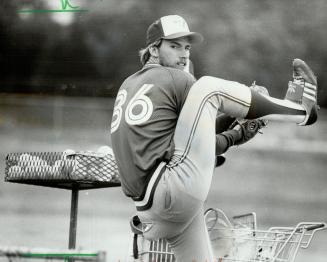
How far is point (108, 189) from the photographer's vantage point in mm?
3262

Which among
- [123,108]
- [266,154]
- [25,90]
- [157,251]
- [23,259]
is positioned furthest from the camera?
[25,90]

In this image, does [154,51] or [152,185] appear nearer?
[152,185]

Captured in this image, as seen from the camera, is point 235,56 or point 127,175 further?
point 235,56

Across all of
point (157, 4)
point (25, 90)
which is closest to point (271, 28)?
point (157, 4)

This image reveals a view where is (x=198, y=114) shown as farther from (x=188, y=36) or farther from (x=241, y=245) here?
(x=241, y=245)

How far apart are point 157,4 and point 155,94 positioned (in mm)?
1630

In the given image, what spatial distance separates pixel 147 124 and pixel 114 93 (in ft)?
5.23

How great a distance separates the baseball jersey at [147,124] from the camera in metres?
1.74

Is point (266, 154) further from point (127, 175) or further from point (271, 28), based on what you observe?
point (127, 175)

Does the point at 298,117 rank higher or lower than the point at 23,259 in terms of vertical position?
higher

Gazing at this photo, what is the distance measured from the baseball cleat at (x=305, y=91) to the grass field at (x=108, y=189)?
4.52 feet

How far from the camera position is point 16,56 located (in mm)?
3408

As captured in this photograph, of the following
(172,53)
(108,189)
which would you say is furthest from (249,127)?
(108,189)

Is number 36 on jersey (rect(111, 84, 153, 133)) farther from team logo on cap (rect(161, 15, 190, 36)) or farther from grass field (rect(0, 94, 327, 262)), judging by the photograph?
grass field (rect(0, 94, 327, 262))
